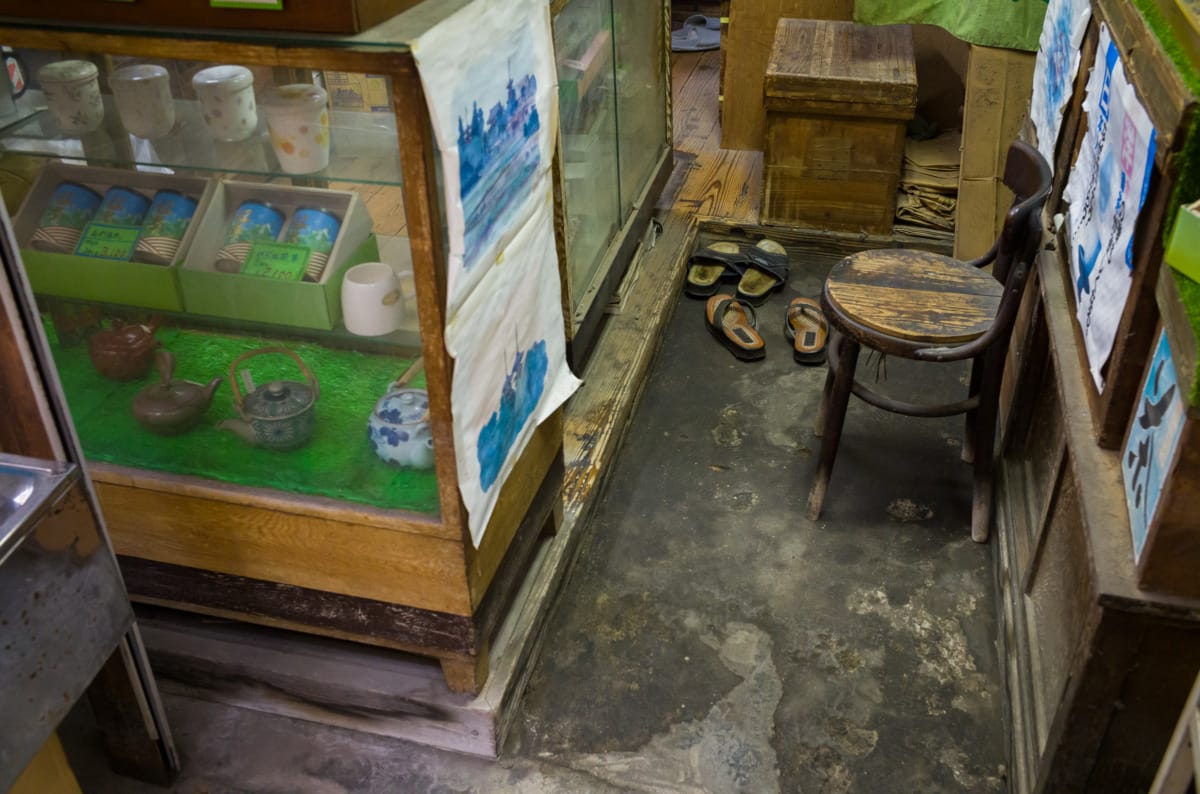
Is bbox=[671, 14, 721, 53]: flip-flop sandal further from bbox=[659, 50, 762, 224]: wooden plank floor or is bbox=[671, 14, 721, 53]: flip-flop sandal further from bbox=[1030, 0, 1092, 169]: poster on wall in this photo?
bbox=[1030, 0, 1092, 169]: poster on wall

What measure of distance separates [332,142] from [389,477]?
0.65 metres

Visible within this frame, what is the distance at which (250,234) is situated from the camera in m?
1.98

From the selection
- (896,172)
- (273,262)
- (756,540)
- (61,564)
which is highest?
(273,262)

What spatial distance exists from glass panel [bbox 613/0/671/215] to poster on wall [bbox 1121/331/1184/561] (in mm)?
2256

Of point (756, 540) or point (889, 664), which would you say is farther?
point (756, 540)

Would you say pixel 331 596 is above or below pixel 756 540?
above

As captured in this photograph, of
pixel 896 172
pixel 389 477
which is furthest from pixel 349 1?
pixel 896 172

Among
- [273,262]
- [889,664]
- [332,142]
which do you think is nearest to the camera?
[332,142]

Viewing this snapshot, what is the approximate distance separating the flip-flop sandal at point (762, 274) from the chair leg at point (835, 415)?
0.99 meters

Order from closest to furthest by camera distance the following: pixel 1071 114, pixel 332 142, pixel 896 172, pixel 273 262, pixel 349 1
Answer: pixel 349 1 → pixel 332 142 → pixel 273 262 → pixel 1071 114 → pixel 896 172

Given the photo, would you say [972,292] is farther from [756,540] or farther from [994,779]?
[994,779]

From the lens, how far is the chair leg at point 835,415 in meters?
2.66

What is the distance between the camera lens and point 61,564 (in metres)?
1.52

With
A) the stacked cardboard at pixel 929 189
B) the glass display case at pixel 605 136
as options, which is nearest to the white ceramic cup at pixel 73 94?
the glass display case at pixel 605 136
